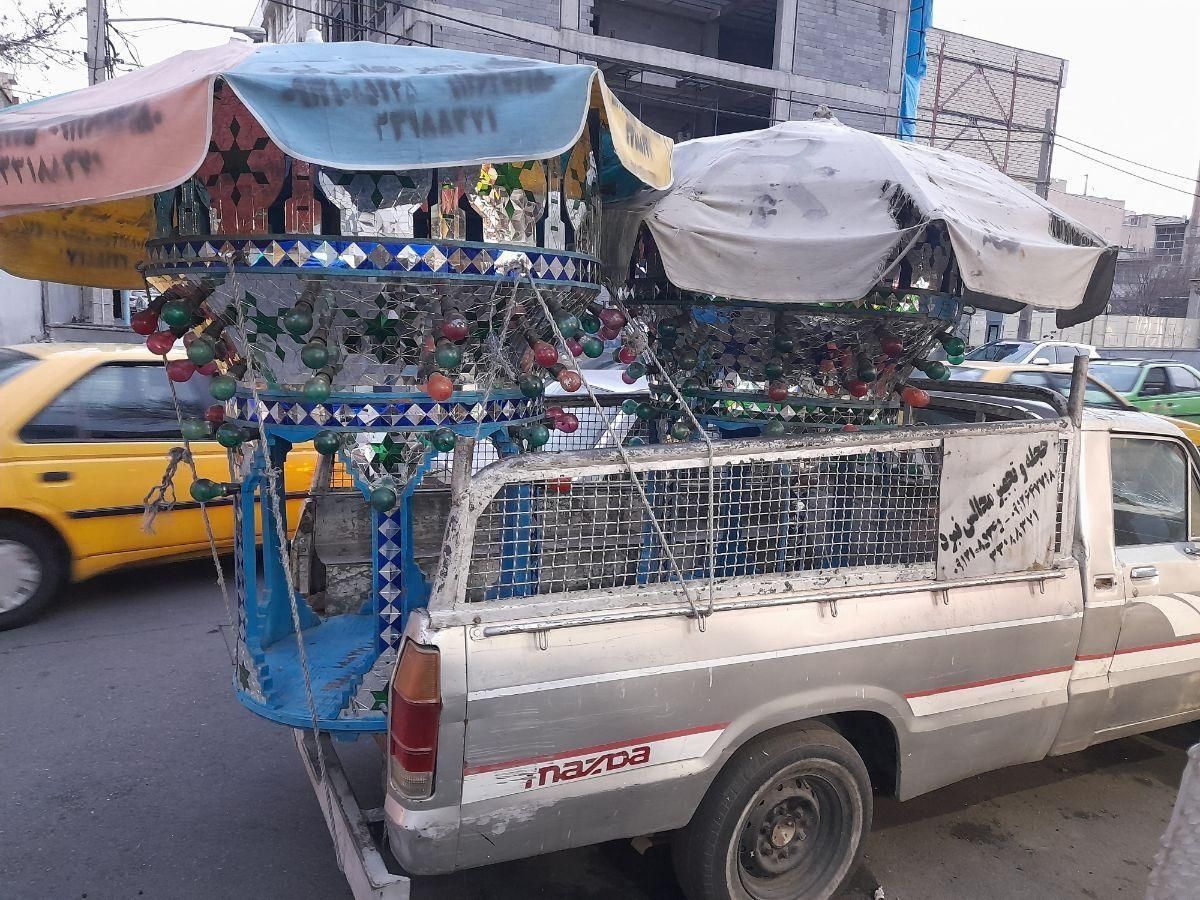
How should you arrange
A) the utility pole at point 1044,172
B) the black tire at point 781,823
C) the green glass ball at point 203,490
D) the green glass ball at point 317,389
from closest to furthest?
the black tire at point 781,823 < the green glass ball at point 317,389 < the green glass ball at point 203,490 < the utility pole at point 1044,172

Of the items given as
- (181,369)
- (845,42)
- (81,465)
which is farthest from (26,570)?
(845,42)

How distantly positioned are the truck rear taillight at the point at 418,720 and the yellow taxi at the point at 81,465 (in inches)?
A: 154

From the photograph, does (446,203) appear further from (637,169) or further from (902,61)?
(902,61)

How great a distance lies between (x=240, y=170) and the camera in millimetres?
2842

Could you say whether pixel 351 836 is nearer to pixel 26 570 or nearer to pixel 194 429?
pixel 194 429

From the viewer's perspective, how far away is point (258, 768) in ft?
13.2

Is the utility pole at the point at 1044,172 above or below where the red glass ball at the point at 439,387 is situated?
above

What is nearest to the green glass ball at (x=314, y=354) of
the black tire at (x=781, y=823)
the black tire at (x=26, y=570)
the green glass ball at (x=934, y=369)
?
the black tire at (x=781, y=823)

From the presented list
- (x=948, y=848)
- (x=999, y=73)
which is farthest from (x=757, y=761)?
(x=999, y=73)

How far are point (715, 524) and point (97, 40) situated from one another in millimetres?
11753

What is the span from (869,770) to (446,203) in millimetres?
2593

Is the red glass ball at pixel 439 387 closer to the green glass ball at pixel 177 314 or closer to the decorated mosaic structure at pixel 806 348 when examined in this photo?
the green glass ball at pixel 177 314

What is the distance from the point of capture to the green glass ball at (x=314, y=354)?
2.86 meters

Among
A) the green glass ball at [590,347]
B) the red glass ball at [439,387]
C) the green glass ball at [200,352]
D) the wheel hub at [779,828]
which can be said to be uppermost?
the green glass ball at [590,347]
